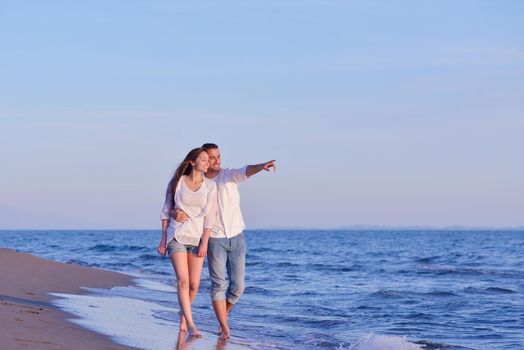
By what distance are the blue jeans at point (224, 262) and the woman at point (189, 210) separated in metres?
0.17

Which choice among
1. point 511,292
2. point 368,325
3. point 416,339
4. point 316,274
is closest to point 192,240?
point 416,339

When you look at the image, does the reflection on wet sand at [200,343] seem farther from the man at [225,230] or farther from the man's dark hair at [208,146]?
the man's dark hair at [208,146]

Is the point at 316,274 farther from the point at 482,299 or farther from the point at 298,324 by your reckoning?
the point at 298,324

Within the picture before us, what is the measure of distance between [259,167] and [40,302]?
12.9ft

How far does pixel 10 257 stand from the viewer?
1566 cm

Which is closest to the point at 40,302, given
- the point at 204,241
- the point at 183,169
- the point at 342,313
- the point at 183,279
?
the point at 183,279

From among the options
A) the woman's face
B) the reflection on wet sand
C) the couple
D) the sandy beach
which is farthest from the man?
the sandy beach

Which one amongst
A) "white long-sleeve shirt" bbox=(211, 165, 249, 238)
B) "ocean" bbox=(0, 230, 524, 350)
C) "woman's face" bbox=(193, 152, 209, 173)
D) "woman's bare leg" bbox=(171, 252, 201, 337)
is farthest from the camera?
"ocean" bbox=(0, 230, 524, 350)

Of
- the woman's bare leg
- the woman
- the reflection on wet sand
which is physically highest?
the woman

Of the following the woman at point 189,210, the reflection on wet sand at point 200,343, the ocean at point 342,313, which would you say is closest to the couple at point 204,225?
the woman at point 189,210

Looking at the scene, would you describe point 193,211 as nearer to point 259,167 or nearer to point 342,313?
point 259,167

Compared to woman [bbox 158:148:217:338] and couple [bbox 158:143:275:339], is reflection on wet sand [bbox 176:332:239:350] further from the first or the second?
woman [bbox 158:148:217:338]

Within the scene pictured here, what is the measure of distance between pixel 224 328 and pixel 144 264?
19145mm

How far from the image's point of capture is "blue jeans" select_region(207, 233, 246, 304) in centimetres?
775
